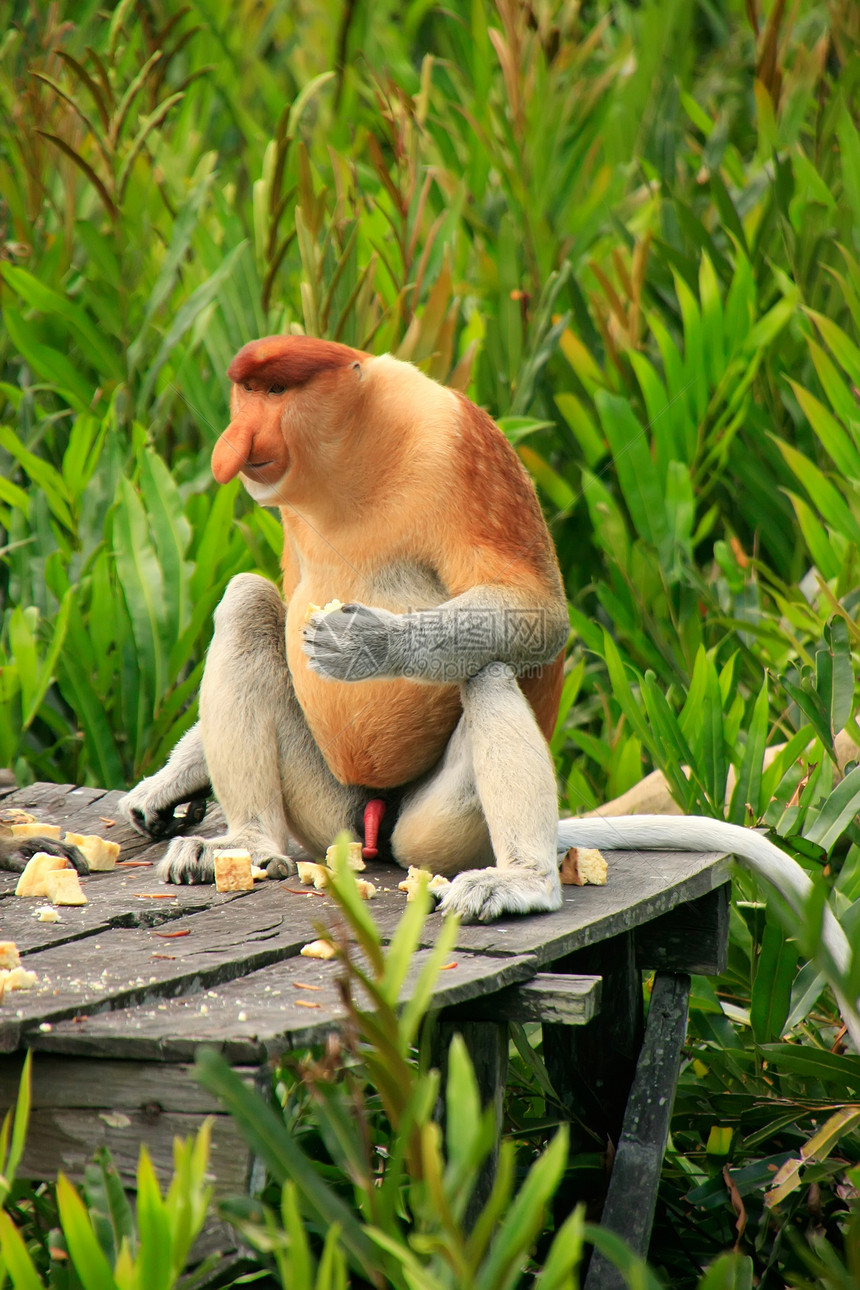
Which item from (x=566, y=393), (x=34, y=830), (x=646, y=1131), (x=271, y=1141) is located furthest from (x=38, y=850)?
(x=566, y=393)

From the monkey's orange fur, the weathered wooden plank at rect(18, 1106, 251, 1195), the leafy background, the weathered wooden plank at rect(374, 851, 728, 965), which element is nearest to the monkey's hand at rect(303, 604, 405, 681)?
the monkey's orange fur

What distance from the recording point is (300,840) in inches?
94.3

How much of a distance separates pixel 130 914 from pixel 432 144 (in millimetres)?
3915

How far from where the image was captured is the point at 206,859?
7.20ft

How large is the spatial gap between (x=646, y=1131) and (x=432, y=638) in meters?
0.91

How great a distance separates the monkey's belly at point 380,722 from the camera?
2172 millimetres

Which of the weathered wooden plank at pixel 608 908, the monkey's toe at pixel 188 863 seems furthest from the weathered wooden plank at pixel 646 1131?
the monkey's toe at pixel 188 863

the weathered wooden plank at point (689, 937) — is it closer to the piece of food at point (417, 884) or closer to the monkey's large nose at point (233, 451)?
the piece of food at point (417, 884)

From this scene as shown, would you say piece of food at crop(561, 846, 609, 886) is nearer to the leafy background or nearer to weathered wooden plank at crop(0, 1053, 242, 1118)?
the leafy background

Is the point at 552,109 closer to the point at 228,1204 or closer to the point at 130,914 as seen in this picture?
the point at 130,914

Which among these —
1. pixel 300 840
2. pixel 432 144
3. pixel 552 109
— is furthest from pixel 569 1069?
pixel 432 144

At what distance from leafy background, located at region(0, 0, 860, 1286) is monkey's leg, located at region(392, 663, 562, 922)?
0.61 m

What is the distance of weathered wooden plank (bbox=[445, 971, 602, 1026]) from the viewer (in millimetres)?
1627

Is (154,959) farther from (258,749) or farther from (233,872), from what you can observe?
(258,749)
